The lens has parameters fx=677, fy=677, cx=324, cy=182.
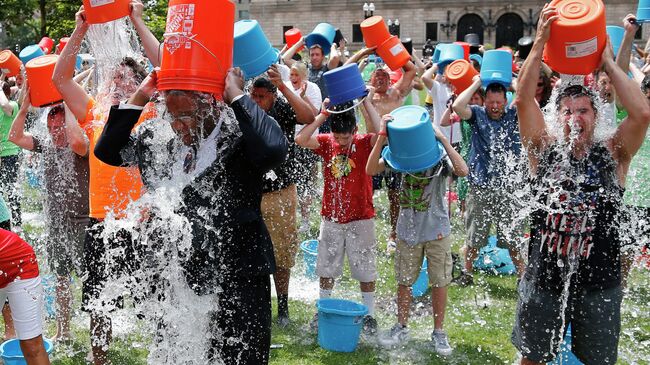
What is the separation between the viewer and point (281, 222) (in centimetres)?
540

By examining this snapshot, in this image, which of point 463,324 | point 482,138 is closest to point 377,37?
point 482,138

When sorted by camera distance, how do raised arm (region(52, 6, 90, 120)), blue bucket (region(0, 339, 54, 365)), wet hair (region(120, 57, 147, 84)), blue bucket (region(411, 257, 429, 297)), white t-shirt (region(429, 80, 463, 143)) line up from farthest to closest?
white t-shirt (region(429, 80, 463, 143)) < blue bucket (region(411, 257, 429, 297)) < blue bucket (region(0, 339, 54, 365)) < wet hair (region(120, 57, 147, 84)) < raised arm (region(52, 6, 90, 120))

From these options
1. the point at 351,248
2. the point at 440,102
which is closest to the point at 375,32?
the point at 440,102

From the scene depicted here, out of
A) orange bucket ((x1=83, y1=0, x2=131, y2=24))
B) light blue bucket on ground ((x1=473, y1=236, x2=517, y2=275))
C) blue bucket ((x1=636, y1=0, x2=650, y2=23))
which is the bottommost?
light blue bucket on ground ((x1=473, y1=236, x2=517, y2=275))

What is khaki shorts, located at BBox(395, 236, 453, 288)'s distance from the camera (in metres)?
5.02

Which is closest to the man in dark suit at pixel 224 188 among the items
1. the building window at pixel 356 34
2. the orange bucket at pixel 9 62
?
the orange bucket at pixel 9 62

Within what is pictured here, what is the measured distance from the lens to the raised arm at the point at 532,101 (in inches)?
129

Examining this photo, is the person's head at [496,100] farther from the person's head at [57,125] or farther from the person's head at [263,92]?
the person's head at [57,125]

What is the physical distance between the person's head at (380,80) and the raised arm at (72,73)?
13.7ft

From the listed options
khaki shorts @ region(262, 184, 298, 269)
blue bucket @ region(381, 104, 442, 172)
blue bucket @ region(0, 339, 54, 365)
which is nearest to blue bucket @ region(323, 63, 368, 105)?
blue bucket @ region(381, 104, 442, 172)

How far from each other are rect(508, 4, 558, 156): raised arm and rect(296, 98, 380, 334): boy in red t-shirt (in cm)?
179

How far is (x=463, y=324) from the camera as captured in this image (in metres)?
5.57

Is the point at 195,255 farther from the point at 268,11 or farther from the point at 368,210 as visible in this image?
the point at 268,11

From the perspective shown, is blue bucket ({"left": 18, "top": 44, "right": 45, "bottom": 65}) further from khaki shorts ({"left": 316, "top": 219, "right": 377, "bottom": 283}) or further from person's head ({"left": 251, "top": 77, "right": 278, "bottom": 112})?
khaki shorts ({"left": 316, "top": 219, "right": 377, "bottom": 283})
